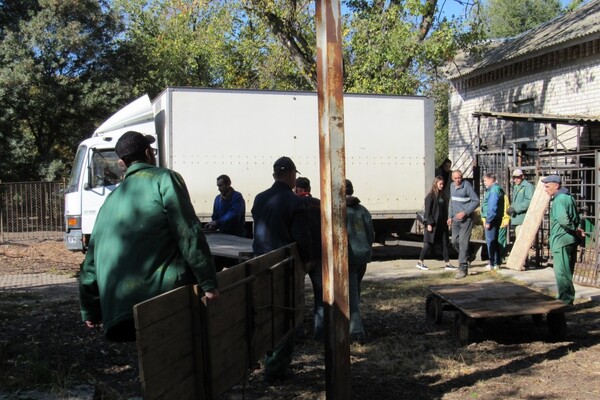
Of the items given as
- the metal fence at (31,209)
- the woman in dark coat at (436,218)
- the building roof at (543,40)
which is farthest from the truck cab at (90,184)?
the building roof at (543,40)

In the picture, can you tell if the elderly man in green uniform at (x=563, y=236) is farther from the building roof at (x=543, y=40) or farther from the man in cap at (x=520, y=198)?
the building roof at (x=543, y=40)

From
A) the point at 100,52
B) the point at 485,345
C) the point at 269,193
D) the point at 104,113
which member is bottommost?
the point at 485,345

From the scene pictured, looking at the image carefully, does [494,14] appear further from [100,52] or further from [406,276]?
[406,276]

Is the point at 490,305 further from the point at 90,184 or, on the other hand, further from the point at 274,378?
the point at 90,184

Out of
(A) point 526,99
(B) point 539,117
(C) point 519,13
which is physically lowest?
(B) point 539,117

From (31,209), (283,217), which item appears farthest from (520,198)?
(31,209)

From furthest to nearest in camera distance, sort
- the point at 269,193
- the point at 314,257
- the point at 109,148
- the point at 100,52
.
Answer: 1. the point at 100,52
2. the point at 109,148
3. the point at 314,257
4. the point at 269,193

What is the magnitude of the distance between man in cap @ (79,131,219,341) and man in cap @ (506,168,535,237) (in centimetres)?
891

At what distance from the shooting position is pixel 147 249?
11.0 ft

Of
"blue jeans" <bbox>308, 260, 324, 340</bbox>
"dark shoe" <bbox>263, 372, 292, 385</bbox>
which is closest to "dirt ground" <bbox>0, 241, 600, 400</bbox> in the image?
"dark shoe" <bbox>263, 372, 292, 385</bbox>

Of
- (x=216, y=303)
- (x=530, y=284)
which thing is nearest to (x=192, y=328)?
(x=216, y=303)

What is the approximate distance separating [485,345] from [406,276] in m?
4.58

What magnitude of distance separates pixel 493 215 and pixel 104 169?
7.39m

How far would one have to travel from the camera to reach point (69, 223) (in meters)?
12.0
